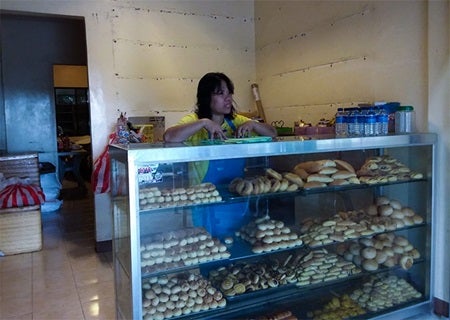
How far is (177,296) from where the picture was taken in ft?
6.07

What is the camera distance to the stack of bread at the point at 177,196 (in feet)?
5.52

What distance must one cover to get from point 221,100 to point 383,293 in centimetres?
159

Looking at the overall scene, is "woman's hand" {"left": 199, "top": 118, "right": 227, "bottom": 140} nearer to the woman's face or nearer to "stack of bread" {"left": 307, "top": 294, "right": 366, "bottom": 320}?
the woman's face

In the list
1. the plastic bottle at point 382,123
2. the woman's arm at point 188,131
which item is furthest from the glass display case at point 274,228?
the woman's arm at point 188,131

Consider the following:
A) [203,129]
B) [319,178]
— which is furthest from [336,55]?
Answer: [203,129]

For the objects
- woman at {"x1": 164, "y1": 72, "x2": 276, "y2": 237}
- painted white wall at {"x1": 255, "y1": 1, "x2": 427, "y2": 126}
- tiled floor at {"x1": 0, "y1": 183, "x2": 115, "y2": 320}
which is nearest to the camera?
woman at {"x1": 164, "y1": 72, "x2": 276, "y2": 237}

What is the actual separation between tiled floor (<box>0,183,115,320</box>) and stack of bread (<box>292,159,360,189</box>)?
1612mm

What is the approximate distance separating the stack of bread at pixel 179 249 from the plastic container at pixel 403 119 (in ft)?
4.68

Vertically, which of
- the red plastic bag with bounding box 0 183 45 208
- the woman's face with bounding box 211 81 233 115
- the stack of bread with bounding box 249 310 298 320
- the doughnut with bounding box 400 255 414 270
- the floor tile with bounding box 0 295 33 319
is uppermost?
the woman's face with bounding box 211 81 233 115

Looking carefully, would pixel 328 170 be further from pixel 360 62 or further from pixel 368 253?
pixel 360 62

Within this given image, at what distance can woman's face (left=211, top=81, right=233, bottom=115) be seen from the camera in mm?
2422

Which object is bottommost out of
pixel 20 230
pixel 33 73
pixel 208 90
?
pixel 20 230

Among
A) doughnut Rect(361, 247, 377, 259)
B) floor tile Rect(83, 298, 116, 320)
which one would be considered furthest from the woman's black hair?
floor tile Rect(83, 298, 116, 320)

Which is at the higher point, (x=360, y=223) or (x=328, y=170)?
(x=328, y=170)
